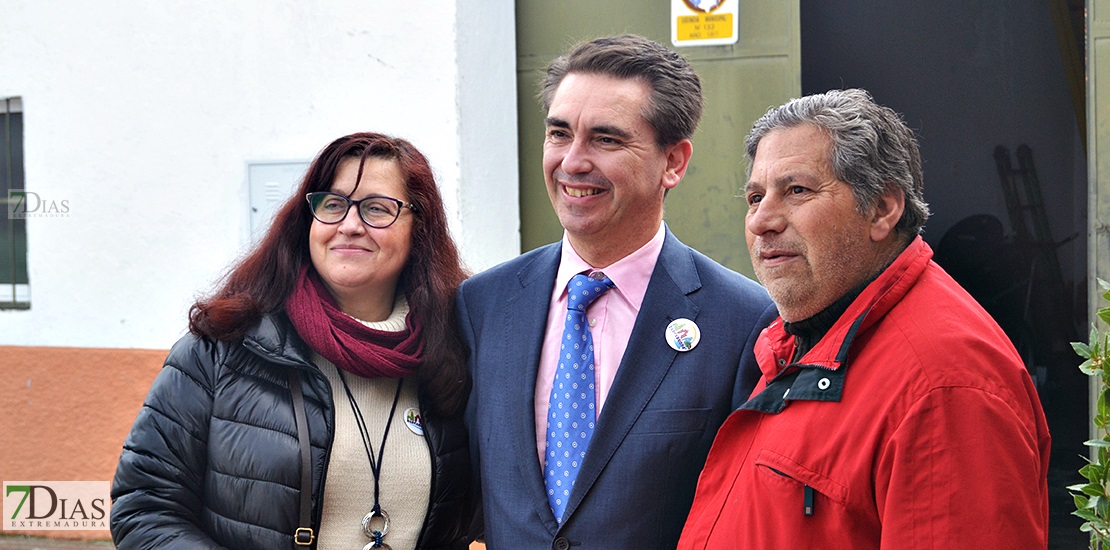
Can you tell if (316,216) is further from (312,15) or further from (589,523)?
(312,15)

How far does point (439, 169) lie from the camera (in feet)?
15.8

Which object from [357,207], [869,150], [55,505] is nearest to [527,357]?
[357,207]

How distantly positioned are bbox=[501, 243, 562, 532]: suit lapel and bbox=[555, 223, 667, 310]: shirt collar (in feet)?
0.14

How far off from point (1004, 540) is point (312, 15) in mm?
4227

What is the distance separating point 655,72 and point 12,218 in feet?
15.6

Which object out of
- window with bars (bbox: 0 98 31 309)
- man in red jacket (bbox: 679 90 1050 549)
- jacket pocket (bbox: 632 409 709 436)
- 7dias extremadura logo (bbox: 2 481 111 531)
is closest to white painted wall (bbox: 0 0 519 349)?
window with bars (bbox: 0 98 31 309)

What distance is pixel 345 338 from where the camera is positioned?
8.43 feet

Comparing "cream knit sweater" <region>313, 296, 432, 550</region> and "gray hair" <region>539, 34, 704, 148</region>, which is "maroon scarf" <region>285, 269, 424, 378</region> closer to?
"cream knit sweater" <region>313, 296, 432, 550</region>

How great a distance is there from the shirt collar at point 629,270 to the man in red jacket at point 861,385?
0.43 m

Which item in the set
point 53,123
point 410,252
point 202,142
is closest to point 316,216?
point 410,252

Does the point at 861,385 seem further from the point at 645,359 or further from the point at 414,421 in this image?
the point at 414,421

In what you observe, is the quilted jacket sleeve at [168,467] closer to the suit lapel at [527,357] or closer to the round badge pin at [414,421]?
the round badge pin at [414,421]

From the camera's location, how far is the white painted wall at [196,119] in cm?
488

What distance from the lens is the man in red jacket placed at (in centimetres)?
165
